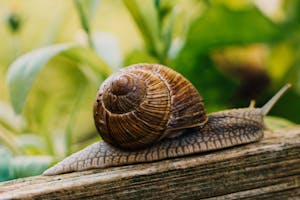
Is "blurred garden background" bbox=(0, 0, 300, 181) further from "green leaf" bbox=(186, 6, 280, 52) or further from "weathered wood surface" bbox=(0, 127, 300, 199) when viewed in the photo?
"weathered wood surface" bbox=(0, 127, 300, 199)

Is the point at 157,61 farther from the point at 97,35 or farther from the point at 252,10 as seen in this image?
the point at 252,10

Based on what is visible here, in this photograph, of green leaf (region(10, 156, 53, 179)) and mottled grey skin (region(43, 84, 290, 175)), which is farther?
green leaf (region(10, 156, 53, 179))

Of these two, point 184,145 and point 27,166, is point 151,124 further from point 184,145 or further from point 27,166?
point 27,166

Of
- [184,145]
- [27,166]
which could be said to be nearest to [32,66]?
[27,166]

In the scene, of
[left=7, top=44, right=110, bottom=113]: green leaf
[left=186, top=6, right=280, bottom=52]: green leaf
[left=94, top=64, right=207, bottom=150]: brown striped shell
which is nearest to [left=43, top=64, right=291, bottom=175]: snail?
[left=94, top=64, right=207, bottom=150]: brown striped shell

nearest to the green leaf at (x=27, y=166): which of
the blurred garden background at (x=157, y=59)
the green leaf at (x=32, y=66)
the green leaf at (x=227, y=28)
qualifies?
the blurred garden background at (x=157, y=59)

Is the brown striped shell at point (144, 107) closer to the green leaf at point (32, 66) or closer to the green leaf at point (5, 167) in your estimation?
the green leaf at point (32, 66)

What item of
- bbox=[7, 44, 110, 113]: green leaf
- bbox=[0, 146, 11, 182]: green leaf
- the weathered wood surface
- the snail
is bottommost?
bbox=[0, 146, 11, 182]: green leaf
